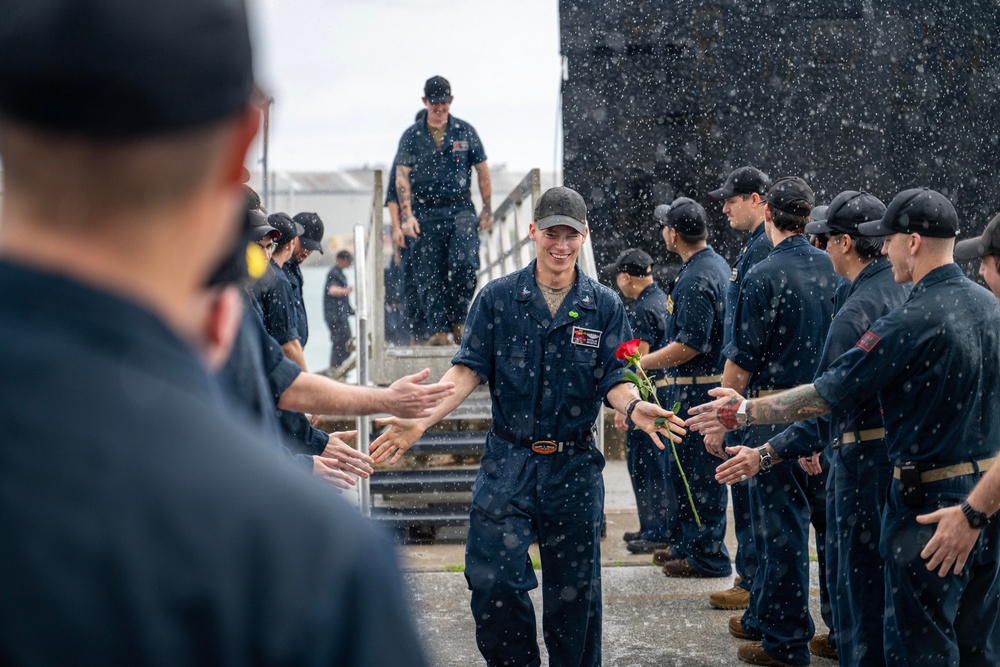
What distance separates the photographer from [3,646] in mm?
752

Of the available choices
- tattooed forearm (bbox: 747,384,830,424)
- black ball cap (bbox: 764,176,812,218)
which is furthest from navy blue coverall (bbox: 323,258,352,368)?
tattooed forearm (bbox: 747,384,830,424)

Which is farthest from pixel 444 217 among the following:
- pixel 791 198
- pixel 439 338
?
pixel 791 198

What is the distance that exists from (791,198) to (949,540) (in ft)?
8.26

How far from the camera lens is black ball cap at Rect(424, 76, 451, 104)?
339 inches

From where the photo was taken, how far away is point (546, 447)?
14.6 ft

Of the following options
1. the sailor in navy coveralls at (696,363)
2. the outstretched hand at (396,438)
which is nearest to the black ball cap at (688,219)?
the sailor in navy coveralls at (696,363)

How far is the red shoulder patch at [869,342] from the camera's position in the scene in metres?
3.90

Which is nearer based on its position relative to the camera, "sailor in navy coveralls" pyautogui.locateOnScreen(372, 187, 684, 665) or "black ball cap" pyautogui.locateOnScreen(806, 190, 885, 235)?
"sailor in navy coveralls" pyautogui.locateOnScreen(372, 187, 684, 665)

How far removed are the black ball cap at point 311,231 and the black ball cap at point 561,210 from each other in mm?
2629

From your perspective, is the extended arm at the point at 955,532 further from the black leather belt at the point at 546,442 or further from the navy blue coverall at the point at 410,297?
the navy blue coverall at the point at 410,297

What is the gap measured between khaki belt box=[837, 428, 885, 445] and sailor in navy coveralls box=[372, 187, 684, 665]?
737 mm

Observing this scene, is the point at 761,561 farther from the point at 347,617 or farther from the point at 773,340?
the point at 347,617

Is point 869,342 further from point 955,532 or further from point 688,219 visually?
point 688,219

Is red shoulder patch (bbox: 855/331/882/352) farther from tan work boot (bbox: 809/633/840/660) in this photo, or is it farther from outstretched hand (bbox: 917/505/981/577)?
tan work boot (bbox: 809/633/840/660)
